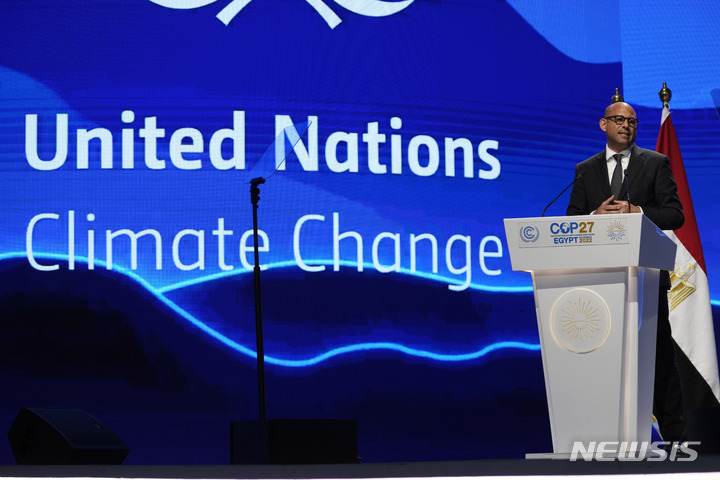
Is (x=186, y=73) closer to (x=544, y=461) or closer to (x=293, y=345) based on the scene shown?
(x=293, y=345)

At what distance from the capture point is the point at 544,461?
2.30m

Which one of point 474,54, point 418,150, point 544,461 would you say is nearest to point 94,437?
point 544,461

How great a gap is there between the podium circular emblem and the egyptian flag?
2.71 meters

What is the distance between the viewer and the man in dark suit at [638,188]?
2.72 m

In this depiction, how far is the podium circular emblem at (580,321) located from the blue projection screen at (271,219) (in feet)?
7.51

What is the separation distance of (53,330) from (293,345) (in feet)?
3.84

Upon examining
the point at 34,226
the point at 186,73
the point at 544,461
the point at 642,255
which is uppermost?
the point at 186,73

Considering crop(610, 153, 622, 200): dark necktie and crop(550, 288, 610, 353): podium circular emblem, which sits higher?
crop(610, 153, 622, 200): dark necktie

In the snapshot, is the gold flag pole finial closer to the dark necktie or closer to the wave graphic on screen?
the wave graphic on screen

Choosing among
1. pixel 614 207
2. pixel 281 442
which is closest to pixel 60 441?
pixel 281 442

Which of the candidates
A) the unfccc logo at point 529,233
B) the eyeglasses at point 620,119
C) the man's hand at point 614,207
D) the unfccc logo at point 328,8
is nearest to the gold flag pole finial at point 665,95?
the unfccc logo at point 328,8

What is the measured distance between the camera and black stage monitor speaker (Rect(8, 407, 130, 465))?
3008 millimetres

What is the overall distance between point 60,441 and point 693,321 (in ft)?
11.0

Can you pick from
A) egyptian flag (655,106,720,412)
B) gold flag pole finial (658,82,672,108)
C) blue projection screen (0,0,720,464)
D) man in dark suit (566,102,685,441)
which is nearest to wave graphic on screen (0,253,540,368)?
blue projection screen (0,0,720,464)
